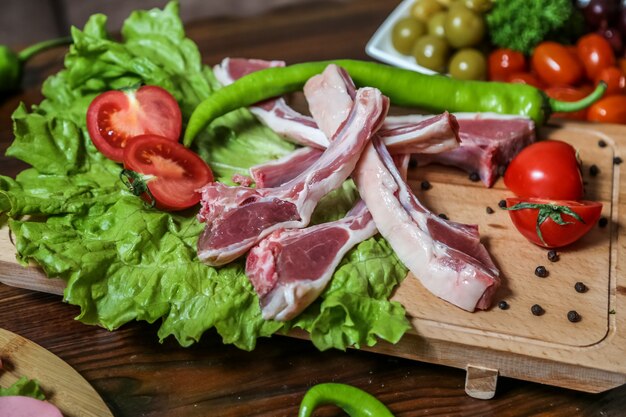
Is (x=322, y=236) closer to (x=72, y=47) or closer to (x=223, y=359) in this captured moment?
(x=223, y=359)

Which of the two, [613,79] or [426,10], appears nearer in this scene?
[613,79]

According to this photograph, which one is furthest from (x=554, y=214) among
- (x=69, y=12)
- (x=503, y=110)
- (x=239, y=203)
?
(x=69, y=12)

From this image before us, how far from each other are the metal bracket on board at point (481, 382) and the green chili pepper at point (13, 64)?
3419 mm

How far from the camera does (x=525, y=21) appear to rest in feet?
15.0

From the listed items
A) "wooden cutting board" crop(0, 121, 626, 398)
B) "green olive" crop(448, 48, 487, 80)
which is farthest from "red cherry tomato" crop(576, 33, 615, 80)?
"wooden cutting board" crop(0, 121, 626, 398)

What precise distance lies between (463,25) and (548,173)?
1645mm

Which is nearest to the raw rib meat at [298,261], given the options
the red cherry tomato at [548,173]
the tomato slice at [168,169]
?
the tomato slice at [168,169]

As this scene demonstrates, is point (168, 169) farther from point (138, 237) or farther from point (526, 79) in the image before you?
point (526, 79)

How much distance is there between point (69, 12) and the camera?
678cm

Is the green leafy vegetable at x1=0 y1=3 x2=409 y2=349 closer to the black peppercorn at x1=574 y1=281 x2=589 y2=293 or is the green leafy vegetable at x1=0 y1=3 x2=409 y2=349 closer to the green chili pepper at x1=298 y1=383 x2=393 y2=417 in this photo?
the green chili pepper at x1=298 y1=383 x2=393 y2=417

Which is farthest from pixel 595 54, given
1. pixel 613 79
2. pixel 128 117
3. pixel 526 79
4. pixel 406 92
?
pixel 128 117

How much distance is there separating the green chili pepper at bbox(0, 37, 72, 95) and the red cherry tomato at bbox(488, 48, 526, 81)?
2.74 meters

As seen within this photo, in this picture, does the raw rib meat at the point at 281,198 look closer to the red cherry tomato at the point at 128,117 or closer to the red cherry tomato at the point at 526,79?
the red cherry tomato at the point at 128,117

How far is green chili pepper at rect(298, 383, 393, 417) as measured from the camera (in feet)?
8.82
